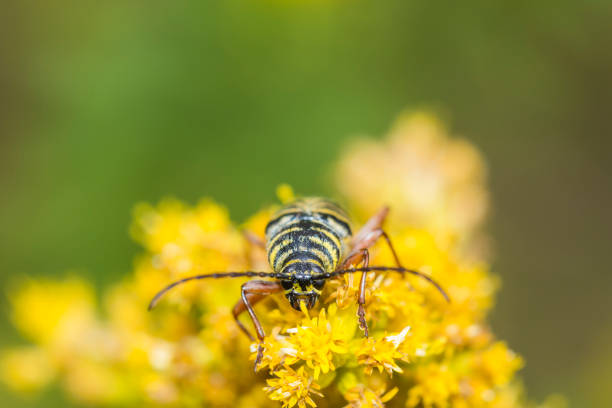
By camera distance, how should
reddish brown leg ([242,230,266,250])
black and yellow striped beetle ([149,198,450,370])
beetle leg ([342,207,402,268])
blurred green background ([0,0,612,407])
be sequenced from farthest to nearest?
blurred green background ([0,0,612,407]) → reddish brown leg ([242,230,266,250]) → beetle leg ([342,207,402,268]) → black and yellow striped beetle ([149,198,450,370])

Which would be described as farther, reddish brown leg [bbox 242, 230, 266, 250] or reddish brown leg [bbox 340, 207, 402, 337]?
reddish brown leg [bbox 242, 230, 266, 250]

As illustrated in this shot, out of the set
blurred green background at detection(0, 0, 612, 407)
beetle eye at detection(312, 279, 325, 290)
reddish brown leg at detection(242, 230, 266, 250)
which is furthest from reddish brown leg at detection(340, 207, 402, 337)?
blurred green background at detection(0, 0, 612, 407)

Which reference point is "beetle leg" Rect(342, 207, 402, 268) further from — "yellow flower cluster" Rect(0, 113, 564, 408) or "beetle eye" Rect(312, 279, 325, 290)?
"beetle eye" Rect(312, 279, 325, 290)

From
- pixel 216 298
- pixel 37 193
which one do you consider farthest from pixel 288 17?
pixel 216 298

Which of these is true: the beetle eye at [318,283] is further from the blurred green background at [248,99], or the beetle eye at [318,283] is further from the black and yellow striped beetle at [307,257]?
the blurred green background at [248,99]

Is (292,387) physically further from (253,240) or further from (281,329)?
(253,240)

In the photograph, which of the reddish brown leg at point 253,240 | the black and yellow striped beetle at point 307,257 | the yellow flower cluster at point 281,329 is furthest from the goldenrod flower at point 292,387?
the reddish brown leg at point 253,240
